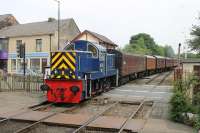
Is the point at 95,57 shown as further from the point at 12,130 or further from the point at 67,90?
the point at 12,130

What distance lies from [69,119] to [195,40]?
18.1m

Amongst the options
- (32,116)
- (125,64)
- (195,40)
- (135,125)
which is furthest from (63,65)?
(195,40)

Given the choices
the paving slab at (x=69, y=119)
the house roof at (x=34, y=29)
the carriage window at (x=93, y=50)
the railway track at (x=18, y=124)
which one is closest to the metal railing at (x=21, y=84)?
the carriage window at (x=93, y=50)

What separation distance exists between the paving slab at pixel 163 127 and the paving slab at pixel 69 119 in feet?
6.71

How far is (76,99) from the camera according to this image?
41.4 feet

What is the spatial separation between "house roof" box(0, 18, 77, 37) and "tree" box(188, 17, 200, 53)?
20672mm

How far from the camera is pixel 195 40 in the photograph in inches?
986

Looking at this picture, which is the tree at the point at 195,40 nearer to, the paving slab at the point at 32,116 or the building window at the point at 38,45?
Result: the paving slab at the point at 32,116

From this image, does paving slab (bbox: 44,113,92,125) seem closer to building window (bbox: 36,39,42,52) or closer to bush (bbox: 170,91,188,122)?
bush (bbox: 170,91,188,122)

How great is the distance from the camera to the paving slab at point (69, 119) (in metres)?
9.30

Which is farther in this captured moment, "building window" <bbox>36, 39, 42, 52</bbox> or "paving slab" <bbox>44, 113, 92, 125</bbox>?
"building window" <bbox>36, 39, 42, 52</bbox>

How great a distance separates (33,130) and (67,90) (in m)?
4.30

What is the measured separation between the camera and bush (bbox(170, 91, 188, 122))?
980 centimetres

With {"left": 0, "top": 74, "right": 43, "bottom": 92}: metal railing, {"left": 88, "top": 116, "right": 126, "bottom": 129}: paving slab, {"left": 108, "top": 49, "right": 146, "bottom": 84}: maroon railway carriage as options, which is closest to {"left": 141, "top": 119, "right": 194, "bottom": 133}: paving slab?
{"left": 88, "top": 116, "right": 126, "bottom": 129}: paving slab
